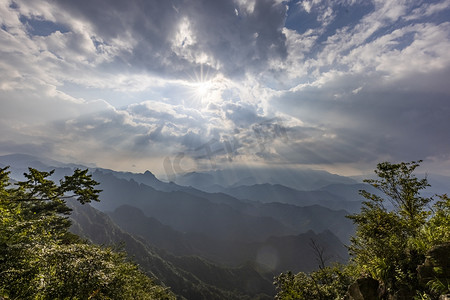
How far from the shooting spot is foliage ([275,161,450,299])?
9656 millimetres

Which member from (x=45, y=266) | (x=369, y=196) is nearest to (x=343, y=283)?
(x=369, y=196)

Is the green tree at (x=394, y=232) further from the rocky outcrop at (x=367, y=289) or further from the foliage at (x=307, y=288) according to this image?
the foliage at (x=307, y=288)

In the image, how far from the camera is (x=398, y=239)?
501 inches

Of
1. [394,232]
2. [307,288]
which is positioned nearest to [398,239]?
[394,232]

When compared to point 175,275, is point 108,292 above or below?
above

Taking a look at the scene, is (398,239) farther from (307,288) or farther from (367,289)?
(307,288)

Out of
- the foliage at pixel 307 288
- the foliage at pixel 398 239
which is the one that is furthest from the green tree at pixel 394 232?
the foliage at pixel 307 288

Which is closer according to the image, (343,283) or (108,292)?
(108,292)

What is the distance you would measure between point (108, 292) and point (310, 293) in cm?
2002

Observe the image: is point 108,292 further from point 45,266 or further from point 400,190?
point 400,190

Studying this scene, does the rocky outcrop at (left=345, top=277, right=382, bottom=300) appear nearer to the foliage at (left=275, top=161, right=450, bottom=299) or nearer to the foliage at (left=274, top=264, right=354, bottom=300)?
the foliage at (left=275, top=161, right=450, bottom=299)

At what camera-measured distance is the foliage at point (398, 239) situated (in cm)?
966

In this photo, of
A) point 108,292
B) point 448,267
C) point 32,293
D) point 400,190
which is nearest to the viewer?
point 448,267

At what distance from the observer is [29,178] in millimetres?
15430
